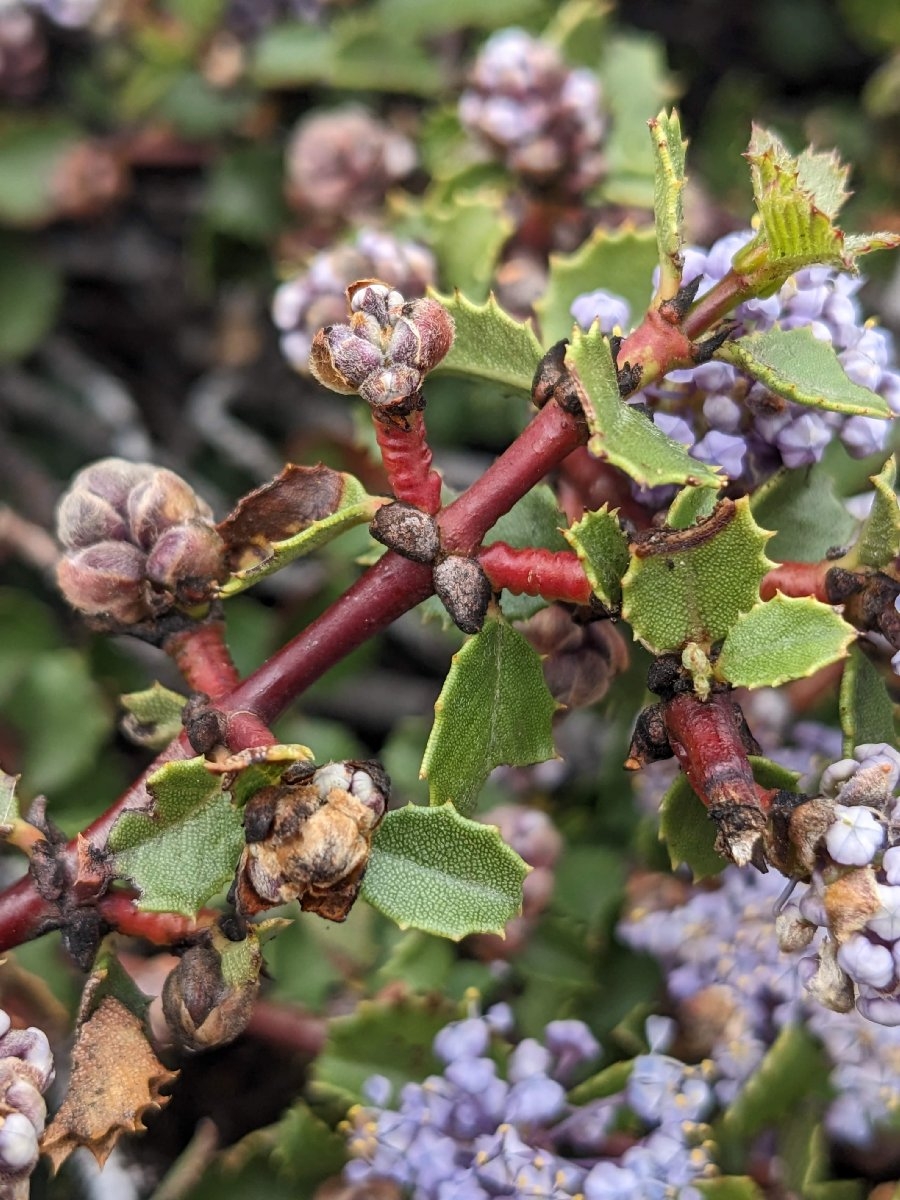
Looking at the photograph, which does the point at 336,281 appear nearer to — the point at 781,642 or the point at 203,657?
the point at 203,657

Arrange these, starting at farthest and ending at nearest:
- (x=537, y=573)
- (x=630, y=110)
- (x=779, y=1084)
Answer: (x=630, y=110) → (x=779, y=1084) → (x=537, y=573)

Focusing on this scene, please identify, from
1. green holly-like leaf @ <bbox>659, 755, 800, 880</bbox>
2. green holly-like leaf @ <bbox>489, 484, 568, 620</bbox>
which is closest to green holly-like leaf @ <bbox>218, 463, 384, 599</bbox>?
green holly-like leaf @ <bbox>489, 484, 568, 620</bbox>

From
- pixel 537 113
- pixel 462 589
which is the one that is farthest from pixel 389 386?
pixel 537 113

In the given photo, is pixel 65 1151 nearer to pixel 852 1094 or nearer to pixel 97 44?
pixel 852 1094

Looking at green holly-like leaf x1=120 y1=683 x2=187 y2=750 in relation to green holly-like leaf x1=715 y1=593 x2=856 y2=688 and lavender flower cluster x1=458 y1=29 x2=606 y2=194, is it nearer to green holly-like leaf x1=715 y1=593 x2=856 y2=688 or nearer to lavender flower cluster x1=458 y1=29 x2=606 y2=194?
green holly-like leaf x1=715 y1=593 x2=856 y2=688

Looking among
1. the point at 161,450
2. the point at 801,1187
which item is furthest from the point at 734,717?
the point at 161,450

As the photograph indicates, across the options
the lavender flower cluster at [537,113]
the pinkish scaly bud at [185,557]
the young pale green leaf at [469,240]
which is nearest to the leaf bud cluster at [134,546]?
the pinkish scaly bud at [185,557]
